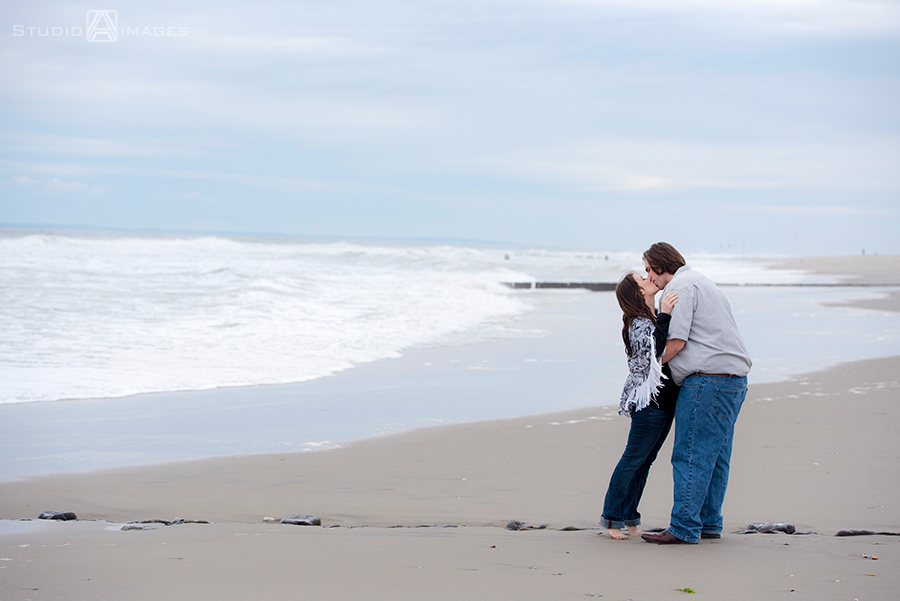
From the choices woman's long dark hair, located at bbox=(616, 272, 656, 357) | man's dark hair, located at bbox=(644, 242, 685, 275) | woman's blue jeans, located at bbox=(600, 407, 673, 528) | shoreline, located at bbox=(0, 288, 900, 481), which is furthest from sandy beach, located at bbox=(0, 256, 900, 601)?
man's dark hair, located at bbox=(644, 242, 685, 275)

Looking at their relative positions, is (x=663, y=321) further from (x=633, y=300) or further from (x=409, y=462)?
(x=409, y=462)

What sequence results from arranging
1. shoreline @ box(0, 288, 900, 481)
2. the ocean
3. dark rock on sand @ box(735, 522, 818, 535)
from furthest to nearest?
the ocean, shoreline @ box(0, 288, 900, 481), dark rock on sand @ box(735, 522, 818, 535)

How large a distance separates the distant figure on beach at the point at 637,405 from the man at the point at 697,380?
0.10 meters

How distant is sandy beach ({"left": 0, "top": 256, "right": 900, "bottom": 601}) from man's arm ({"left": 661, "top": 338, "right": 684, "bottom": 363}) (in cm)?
106

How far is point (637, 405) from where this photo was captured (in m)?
4.44

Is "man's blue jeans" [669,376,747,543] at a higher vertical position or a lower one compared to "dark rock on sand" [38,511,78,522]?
higher

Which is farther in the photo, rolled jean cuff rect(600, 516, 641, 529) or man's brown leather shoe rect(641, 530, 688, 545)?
rolled jean cuff rect(600, 516, 641, 529)

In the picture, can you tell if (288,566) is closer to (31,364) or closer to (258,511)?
(258,511)

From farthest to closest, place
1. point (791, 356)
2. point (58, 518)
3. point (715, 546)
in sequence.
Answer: point (791, 356) < point (58, 518) < point (715, 546)

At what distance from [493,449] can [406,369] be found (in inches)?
202

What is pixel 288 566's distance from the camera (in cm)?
385

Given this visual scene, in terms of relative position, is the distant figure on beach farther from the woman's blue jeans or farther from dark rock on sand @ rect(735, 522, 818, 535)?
dark rock on sand @ rect(735, 522, 818, 535)

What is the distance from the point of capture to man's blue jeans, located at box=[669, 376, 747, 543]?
430 cm

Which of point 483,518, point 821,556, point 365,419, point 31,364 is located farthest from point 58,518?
point 31,364
